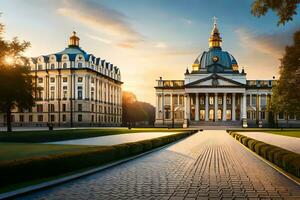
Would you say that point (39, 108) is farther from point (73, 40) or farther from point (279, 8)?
point (279, 8)

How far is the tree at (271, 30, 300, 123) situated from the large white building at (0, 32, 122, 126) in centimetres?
5903

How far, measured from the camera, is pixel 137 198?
12055 millimetres

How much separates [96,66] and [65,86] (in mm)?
11718

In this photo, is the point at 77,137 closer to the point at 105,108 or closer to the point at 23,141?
the point at 23,141

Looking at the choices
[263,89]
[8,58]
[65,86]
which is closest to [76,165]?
[8,58]

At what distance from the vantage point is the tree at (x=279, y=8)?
14.4m

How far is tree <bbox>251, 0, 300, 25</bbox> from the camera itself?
1442cm

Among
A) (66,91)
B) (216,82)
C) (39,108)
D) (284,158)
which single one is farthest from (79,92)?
(284,158)

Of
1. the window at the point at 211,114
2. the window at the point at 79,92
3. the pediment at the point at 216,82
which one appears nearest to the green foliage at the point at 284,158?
the window at the point at 79,92

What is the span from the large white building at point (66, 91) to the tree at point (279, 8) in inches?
3966

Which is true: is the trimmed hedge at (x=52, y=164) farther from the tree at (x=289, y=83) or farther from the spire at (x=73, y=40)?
the spire at (x=73, y=40)

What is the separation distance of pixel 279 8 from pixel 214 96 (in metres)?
120

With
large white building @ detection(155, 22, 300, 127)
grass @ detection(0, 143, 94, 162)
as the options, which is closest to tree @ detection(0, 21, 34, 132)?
grass @ detection(0, 143, 94, 162)

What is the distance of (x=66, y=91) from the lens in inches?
4653
